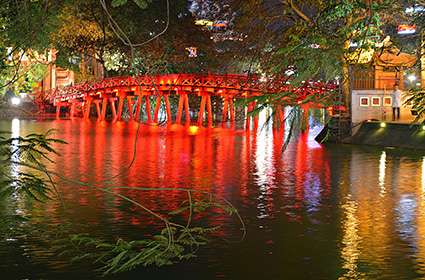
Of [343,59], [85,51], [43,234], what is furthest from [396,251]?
[85,51]

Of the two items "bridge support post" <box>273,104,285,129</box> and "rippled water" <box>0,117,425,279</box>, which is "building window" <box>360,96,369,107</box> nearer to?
"rippled water" <box>0,117,425,279</box>

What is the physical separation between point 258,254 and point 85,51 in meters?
58.9

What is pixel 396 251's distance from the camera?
45.4ft

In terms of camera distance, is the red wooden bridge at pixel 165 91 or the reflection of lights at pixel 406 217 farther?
the red wooden bridge at pixel 165 91

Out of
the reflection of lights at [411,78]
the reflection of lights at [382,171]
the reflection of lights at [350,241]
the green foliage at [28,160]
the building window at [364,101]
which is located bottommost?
the reflection of lights at [350,241]

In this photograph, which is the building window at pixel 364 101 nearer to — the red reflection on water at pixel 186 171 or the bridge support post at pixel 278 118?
the red reflection on water at pixel 186 171

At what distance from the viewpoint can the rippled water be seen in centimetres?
1264

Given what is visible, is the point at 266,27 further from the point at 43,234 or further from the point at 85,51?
the point at 85,51

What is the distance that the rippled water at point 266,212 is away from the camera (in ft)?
41.5

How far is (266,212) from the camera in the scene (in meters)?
17.9

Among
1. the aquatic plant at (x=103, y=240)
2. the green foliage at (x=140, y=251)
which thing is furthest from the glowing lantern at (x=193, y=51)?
the green foliage at (x=140, y=251)

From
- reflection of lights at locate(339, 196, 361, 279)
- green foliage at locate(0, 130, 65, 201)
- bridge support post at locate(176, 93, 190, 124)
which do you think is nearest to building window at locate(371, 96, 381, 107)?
reflection of lights at locate(339, 196, 361, 279)

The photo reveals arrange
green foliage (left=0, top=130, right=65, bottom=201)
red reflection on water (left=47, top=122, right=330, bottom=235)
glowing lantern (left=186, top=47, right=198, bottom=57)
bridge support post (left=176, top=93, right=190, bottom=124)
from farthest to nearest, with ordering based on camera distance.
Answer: glowing lantern (left=186, top=47, right=198, bottom=57)
bridge support post (left=176, top=93, right=190, bottom=124)
red reflection on water (left=47, top=122, right=330, bottom=235)
green foliage (left=0, top=130, right=65, bottom=201)

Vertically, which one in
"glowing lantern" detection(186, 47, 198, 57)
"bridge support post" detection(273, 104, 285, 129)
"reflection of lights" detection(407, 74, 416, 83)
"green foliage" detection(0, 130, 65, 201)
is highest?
"glowing lantern" detection(186, 47, 198, 57)
